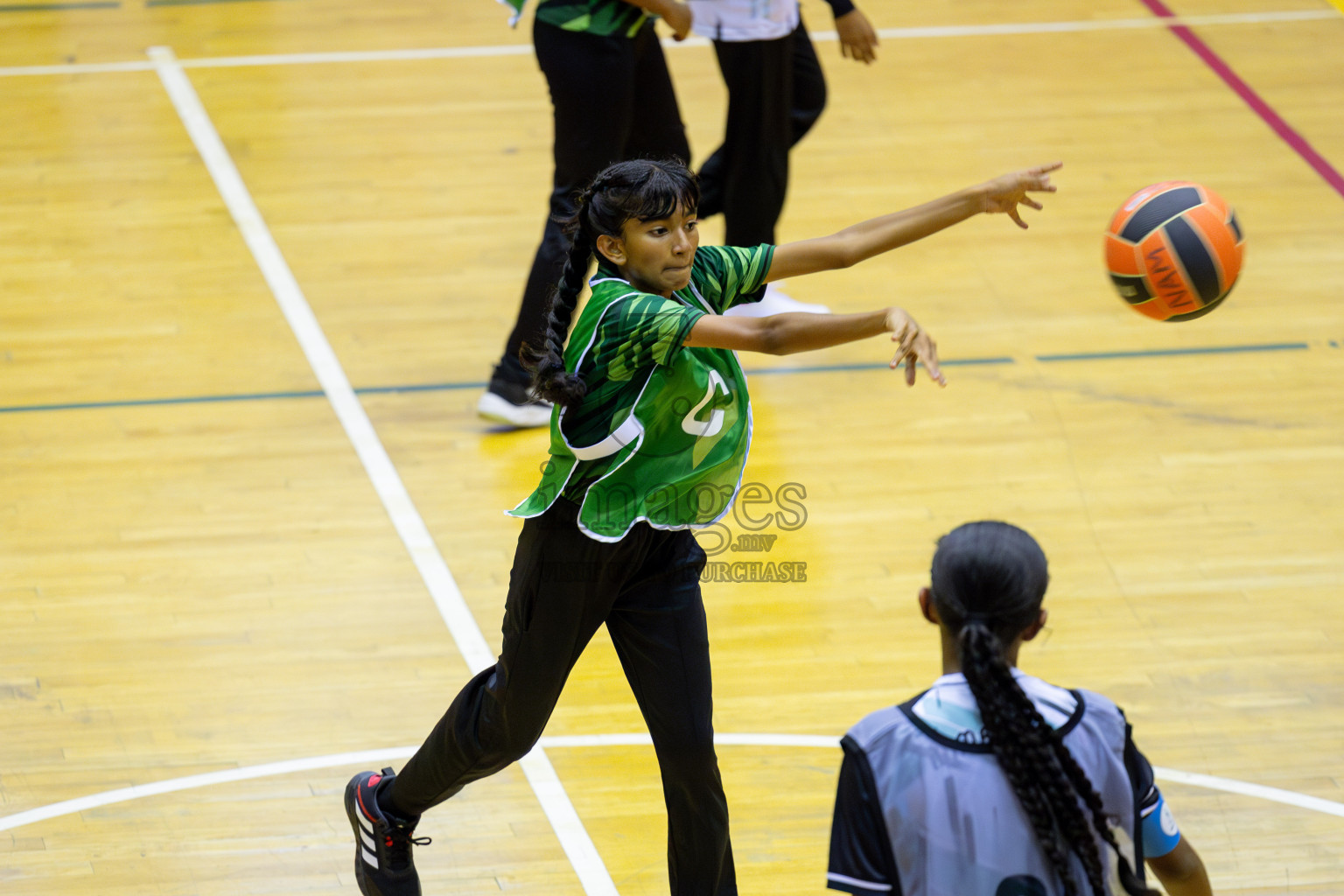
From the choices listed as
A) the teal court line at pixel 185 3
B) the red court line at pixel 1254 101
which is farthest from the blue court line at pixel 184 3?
the red court line at pixel 1254 101

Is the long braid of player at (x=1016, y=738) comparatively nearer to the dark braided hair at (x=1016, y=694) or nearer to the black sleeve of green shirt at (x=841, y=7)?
the dark braided hair at (x=1016, y=694)

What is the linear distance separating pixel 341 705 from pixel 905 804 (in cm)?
240

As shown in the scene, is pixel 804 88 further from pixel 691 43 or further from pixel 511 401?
pixel 691 43

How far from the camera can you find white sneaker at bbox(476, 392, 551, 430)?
215 inches

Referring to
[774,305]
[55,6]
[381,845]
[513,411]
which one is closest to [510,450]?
[513,411]

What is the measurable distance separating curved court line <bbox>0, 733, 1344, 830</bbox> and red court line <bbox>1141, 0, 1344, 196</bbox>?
3.90 m

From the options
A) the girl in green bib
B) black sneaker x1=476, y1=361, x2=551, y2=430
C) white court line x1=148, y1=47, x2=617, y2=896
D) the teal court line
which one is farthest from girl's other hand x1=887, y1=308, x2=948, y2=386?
the teal court line

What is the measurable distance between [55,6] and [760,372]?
5.29m

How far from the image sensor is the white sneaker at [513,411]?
18.0 feet

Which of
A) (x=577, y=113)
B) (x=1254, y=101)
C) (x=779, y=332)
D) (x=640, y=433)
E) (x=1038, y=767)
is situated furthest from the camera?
(x=1254, y=101)

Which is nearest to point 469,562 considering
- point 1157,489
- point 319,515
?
point 319,515

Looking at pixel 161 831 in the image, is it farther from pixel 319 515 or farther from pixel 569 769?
pixel 319 515

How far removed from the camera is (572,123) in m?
5.27

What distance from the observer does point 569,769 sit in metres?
3.96
